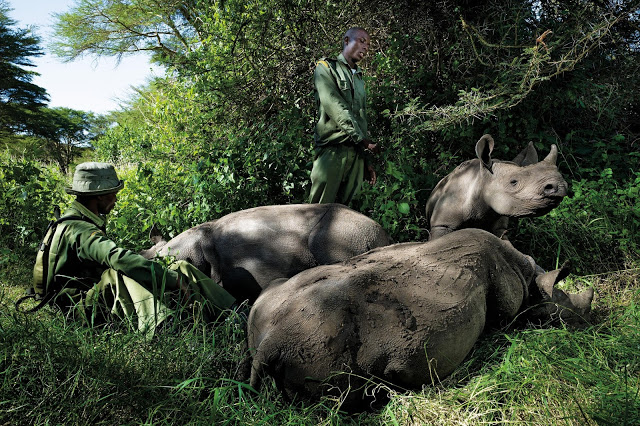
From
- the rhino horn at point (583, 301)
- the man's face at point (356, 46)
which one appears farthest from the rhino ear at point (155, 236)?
the rhino horn at point (583, 301)

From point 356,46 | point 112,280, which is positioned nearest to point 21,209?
point 112,280

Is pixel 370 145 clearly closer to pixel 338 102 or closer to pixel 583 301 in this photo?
pixel 338 102

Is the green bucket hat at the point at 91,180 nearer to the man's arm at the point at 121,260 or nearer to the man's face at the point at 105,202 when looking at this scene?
the man's face at the point at 105,202

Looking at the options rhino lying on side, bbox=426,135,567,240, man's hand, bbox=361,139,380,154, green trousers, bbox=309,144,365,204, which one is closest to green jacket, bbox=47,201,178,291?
green trousers, bbox=309,144,365,204

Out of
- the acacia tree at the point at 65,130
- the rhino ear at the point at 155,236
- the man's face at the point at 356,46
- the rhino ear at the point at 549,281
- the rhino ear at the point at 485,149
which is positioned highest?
the man's face at the point at 356,46

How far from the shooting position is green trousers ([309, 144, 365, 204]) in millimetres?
5195

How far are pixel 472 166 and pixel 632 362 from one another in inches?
90.3

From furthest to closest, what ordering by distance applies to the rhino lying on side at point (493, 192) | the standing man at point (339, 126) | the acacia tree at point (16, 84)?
the acacia tree at point (16, 84) < the standing man at point (339, 126) < the rhino lying on side at point (493, 192)

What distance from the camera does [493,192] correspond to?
438 centimetres

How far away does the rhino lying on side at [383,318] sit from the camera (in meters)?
2.71

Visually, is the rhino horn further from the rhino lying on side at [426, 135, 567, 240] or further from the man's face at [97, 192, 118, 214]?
the man's face at [97, 192, 118, 214]

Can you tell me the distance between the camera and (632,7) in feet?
19.8

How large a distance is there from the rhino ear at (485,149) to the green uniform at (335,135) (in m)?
1.16

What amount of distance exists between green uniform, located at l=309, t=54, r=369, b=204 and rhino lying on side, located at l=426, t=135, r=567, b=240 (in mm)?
910
